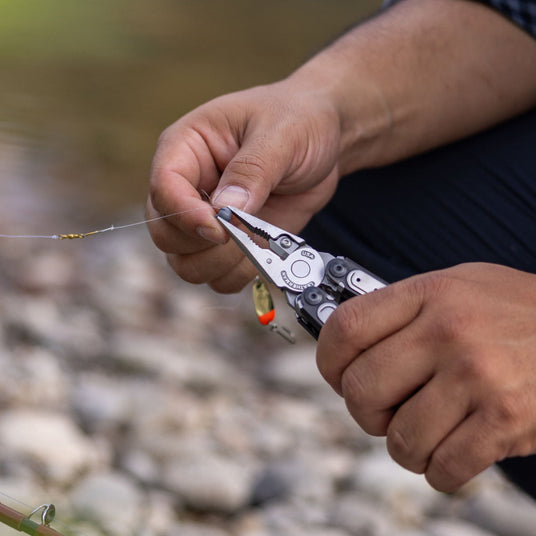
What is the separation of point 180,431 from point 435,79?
2.55 feet

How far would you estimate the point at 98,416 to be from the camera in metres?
1.41

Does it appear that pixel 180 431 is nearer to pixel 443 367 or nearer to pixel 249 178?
pixel 249 178

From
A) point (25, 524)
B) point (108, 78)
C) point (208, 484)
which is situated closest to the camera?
point (25, 524)

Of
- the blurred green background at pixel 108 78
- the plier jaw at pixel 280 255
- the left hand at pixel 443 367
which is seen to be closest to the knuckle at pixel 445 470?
the left hand at pixel 443 367

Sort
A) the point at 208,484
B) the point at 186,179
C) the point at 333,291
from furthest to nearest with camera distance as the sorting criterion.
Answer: the point at 208,484 < the point at 186,179 < the point at 333,291

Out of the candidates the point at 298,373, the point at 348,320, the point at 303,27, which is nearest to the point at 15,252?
the point at 298,373

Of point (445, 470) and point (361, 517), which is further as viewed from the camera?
point (361, 517)

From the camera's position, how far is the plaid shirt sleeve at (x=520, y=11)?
1.12 m

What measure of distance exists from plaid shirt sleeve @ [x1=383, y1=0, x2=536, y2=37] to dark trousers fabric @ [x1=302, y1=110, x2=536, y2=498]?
0.14 meters

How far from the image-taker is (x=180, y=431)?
1.39 metres

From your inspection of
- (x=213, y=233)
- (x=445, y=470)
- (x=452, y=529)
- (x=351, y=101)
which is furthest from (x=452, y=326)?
(x=452, y=529)

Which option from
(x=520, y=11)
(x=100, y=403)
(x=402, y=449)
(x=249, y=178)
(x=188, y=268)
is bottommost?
(x=100, y=403)

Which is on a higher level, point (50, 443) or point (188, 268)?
point (188, 268)

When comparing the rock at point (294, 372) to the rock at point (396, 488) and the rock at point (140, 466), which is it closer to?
the rock at point (396, 488)
